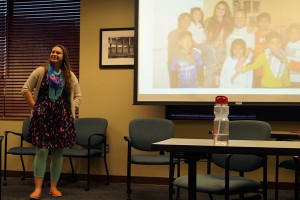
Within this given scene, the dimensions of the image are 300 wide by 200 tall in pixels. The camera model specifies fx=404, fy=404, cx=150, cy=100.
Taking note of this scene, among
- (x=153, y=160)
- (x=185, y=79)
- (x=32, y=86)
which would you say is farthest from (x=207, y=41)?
(x=32, y=86)

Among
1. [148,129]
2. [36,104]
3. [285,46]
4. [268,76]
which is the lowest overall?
[148,129]

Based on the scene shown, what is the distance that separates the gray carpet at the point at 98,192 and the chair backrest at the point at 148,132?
487 mm

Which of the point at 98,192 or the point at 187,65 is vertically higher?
the point at 187,65

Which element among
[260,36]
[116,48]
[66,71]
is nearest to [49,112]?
[66,71]

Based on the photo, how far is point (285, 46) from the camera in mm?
4094

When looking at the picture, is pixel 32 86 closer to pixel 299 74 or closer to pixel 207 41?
pixel 207 41

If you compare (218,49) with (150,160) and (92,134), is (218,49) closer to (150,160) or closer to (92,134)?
(150,160)

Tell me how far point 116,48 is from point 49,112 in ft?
4.94

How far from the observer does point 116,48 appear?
479 cm

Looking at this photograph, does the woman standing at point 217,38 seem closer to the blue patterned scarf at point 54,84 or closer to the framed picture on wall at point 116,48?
the framed picture on wall at point 116,48

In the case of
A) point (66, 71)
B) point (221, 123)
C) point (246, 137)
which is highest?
point (66, 71)

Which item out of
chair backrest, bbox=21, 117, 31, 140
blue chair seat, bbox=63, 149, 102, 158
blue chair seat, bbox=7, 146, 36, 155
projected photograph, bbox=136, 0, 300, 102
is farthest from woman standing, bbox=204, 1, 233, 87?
chair backrest, bbox=21, 117, 31, 140

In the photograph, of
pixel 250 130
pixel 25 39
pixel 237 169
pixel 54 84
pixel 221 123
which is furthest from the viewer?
pixel 25 39

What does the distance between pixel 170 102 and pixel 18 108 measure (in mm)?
2102
